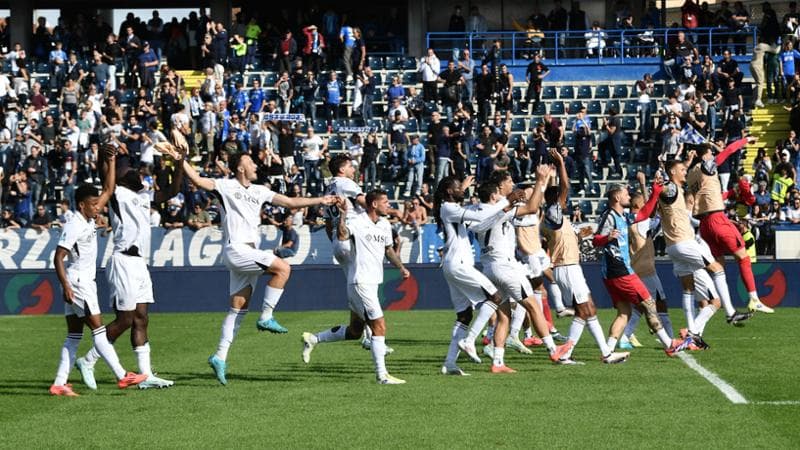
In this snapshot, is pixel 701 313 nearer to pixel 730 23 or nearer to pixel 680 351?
pixel 680 351

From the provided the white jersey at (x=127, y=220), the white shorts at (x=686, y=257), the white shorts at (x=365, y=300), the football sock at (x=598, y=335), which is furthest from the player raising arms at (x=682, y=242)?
the white jersey at (x=127, y=220)

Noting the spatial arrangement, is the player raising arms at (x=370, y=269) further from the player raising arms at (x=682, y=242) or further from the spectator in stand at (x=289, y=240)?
the spectator in stand at (x=289, y=240)

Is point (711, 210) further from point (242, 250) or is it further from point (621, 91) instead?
point (621, 91)

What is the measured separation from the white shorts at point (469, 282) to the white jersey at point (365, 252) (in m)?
0.87

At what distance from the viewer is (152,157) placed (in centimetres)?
3528

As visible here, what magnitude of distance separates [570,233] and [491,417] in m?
5.62

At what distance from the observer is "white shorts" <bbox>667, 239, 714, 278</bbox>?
18156 mm

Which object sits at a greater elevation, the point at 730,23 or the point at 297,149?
the point at 730,23

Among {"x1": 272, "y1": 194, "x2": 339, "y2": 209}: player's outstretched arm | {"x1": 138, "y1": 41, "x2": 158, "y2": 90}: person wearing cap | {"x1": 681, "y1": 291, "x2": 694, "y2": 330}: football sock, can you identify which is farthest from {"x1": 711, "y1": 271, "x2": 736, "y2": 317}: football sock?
{"x1": 138, "y1": 41, "x2": 158, "y2": 90}: person wearing cap

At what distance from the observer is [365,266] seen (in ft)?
48.1

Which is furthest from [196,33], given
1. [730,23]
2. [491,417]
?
[491,417]

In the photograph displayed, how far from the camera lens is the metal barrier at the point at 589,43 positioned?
133 feet

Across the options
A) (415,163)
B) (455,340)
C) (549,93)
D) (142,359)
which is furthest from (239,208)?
(549,93)

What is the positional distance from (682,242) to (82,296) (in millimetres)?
8094
